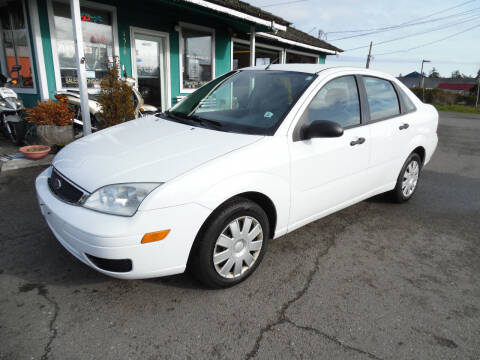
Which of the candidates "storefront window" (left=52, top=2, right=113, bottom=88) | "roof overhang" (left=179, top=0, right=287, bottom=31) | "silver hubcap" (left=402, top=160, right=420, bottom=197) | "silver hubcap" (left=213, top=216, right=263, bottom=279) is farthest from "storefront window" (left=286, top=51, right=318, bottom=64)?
"silver hubcap" (left=213, top=216, right=263, bottom=279)

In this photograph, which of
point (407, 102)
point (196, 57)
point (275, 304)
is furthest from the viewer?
point (196, 57)

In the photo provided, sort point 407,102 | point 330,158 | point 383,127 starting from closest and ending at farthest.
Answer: point 330,158 → point 383,127 → point 407,102

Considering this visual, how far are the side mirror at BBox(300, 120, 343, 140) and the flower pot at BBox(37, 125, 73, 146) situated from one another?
5033 millimetres

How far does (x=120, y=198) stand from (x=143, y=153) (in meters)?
0.48

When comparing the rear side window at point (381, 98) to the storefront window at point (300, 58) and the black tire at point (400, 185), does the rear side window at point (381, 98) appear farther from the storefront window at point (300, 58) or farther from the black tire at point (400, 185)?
the storefront window at point (300, 58)

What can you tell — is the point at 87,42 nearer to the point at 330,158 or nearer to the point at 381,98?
the point at 381,98

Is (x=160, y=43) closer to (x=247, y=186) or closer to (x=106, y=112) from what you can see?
(x=106, y=112)

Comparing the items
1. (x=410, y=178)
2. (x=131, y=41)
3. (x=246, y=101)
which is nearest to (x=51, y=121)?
(x=131, y=41)

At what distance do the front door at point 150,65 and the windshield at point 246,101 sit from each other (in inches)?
212

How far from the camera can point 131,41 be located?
8.05 metres

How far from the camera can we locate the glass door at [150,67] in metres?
8.40

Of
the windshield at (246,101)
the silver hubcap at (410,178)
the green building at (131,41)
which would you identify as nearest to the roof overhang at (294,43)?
the green building at (131,41)

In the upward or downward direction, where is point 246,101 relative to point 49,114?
upward

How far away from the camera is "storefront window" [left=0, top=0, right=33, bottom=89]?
6922 mm
